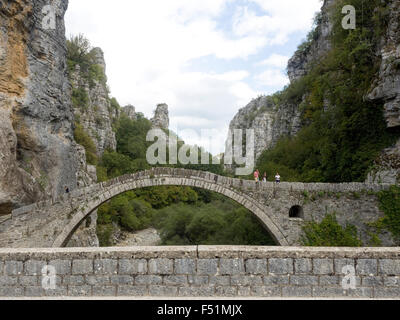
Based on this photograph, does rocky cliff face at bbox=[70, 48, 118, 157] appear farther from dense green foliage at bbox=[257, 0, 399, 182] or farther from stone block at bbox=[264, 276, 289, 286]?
stone block at bbox=[264, 276, 289, 286]

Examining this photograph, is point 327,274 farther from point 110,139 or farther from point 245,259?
point 110,139

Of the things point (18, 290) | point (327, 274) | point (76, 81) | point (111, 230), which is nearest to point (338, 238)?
point (327, 274)

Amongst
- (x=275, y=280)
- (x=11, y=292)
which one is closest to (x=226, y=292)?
(x=275, y=280)

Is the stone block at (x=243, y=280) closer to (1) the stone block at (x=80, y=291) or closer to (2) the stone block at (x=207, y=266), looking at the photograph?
(2) the stone block at (x=207, y=266)

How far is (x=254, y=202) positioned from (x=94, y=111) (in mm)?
21169

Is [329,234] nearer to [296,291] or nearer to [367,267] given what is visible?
[367,267]

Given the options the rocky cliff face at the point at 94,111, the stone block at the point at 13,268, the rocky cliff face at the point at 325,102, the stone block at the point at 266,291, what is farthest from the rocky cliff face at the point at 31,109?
the rocky cliff face at the point at 325,102

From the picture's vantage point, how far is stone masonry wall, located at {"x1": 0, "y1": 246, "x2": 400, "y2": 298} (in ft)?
10.7

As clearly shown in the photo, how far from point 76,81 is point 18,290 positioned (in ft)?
85.7

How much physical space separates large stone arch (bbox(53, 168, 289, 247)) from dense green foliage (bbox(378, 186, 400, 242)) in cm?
380

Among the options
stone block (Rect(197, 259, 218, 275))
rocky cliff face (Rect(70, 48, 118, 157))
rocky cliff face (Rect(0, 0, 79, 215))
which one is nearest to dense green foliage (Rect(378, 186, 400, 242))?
stone block (Rect(197, 259, 218, 275))

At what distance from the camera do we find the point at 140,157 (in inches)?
1319

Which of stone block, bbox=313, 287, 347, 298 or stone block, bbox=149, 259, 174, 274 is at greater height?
stone block, bbox=149, 259, 174, 274

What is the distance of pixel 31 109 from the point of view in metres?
11.3
